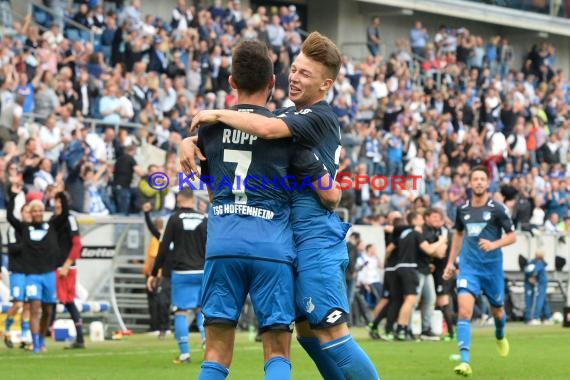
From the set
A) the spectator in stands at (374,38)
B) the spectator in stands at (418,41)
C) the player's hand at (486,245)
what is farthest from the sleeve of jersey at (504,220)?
the spectator in stands at (418,41)

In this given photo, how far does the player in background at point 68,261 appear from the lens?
1819 centimetres

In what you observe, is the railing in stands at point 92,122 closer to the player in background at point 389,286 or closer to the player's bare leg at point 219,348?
the player in background at point 389,286

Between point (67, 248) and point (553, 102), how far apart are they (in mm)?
25295

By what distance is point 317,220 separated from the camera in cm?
792

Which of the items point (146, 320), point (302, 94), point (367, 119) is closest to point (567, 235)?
point (367, 119)

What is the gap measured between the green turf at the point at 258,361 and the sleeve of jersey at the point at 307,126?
6.10 meters

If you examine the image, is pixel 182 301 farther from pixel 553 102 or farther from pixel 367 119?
pixel 553 102

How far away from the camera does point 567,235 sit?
99.5ft

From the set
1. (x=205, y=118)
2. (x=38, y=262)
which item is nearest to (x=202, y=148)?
(x=205, y=118)

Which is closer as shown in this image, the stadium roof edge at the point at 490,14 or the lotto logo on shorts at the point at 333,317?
the lotto logo on shorts at the point at 333,317

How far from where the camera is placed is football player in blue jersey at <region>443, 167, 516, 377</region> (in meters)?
14.8

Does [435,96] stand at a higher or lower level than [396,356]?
higher

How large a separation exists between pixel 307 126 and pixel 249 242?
799 mm

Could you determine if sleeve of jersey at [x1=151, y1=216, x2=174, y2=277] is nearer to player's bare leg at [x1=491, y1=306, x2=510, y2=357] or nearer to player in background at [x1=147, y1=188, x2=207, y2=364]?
player in background at [x1=147, y1=188, x2=207, y2=364]
